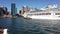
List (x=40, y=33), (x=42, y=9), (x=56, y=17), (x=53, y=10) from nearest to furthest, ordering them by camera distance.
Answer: (x=40, y=33) → (x=56, y=17) → (x=53, y=10) → (x=42, y=9)

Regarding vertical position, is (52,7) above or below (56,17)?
above

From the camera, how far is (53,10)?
68.4 feet

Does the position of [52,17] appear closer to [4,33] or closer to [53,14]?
[53,14]

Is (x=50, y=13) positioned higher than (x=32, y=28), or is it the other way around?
(x=50, y=13)

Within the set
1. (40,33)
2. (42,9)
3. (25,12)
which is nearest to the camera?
(40,33)

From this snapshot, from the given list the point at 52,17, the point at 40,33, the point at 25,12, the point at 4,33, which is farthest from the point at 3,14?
the point at 4,33

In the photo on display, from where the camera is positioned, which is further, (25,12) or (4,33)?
(25,12)

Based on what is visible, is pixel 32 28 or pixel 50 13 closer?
pixel 32 28

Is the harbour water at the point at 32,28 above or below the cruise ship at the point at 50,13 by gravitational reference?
below

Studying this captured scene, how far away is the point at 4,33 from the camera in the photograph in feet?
15.8

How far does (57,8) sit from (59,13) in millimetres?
1652

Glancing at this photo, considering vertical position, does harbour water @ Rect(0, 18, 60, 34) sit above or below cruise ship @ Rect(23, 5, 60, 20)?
below

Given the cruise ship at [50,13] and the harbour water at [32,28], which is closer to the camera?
the harbour water at [32,28]

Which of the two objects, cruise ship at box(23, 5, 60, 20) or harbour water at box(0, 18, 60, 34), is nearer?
harbour water at box(0, 18, 60, 34)
